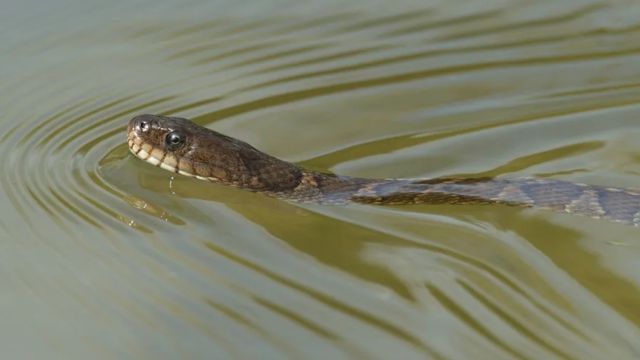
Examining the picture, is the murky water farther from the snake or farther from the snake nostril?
the snake nostril

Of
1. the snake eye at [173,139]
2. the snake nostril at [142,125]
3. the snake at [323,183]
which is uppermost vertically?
the snake nostril at [142,125]

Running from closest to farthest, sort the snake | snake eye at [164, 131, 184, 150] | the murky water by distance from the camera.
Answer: the murky water
the snake
snake eye at [164, 131, 184, 150]

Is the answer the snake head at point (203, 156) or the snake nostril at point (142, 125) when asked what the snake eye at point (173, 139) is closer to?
the snake head at point (203, 156)

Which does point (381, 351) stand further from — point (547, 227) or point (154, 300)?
point (547, 227)

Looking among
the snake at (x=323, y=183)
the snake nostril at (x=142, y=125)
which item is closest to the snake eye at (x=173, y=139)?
the snake at (x=323, y=183)

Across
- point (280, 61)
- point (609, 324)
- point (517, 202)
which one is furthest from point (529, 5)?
point (609, 324)

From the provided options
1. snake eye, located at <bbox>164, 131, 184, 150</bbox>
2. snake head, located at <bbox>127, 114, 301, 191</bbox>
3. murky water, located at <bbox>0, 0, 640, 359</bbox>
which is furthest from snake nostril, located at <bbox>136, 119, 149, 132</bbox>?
murky water, located at <bbox>0, 0, 640, 359</bbox>
